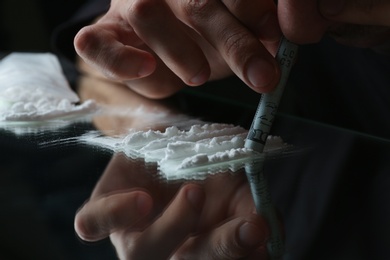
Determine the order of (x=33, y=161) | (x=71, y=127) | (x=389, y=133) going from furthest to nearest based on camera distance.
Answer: (x=389, y=133) < (x=71, y=127) < (x=33, y=161)

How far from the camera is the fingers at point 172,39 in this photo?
1.72 feet

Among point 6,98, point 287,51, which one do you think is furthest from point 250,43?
point 6,98

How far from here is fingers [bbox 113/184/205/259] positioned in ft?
0.90

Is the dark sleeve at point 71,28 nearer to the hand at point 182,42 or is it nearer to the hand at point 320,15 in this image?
the hand at point 182,42

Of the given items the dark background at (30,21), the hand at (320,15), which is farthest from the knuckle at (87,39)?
the dark background at (30,21)

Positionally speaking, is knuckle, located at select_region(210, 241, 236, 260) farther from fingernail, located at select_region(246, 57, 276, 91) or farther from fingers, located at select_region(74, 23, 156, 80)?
fingers, located at select_region(74, 23, 156, 80)

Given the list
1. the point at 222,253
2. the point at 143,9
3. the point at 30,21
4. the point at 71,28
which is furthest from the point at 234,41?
the point at 30,21

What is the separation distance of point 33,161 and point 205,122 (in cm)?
19

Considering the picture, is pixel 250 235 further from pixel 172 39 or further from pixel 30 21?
pixel 30 21

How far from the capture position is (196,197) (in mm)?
350

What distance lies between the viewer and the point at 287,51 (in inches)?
17.4

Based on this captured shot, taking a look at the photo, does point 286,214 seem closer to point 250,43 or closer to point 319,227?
point 319,227

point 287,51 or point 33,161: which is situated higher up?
point 287,51

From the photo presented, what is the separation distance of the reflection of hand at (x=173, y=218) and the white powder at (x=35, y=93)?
223mm
